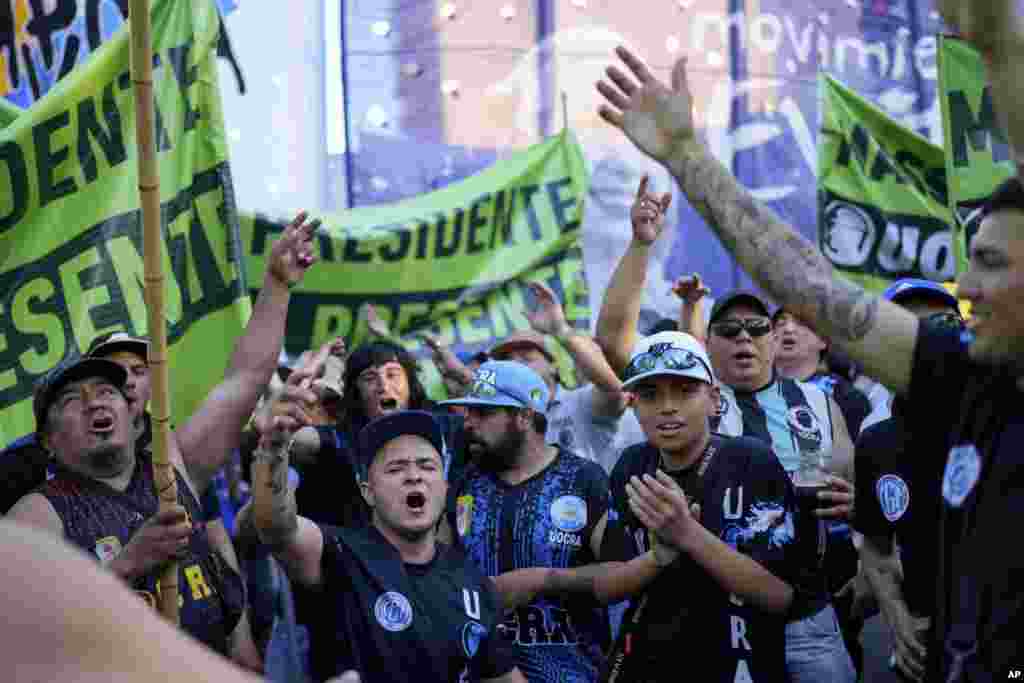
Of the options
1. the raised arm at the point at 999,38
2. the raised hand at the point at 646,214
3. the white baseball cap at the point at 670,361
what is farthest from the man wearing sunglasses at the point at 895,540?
the raised arm at the point at 999,38

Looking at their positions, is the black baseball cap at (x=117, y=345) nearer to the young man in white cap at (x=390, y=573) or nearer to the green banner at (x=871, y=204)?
the young man in white cap at (x=390, y=573)

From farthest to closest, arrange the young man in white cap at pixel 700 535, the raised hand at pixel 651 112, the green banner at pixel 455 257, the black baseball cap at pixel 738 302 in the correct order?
1. the green banner at pixel 455 257
2. the black baseball cap at pixel 738 302
3. the young man in white cap at pixel 700 535
4. the raised hand at pixel 651 112

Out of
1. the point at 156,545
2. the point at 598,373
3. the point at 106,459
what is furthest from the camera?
the point at 598,373

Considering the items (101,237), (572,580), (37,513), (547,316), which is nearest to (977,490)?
(572,580)

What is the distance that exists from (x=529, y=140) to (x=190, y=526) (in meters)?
7.85

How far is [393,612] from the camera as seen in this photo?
15.1 ft

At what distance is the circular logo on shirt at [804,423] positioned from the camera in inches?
230

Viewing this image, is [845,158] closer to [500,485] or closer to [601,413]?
[601,413]

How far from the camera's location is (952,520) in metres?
2.71

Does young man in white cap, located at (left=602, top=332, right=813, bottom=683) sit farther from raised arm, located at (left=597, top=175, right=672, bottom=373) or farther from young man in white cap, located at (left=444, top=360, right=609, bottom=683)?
raised arm, located at (left=597, top=175, right=672, bottom=373)

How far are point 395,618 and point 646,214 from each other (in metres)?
2.02

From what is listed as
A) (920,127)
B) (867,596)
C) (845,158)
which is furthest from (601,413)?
(920,127)

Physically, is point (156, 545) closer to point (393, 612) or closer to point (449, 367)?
point (393, 612)

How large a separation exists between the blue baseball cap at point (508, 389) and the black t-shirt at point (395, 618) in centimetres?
102
